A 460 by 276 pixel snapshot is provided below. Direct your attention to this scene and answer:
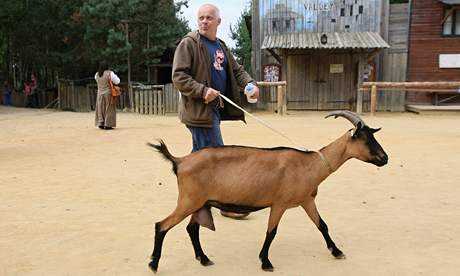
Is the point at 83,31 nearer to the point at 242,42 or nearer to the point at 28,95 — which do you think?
the point at 28,95

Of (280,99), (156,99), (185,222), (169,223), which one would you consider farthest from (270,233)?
(156,99)

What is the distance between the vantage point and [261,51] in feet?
63.0

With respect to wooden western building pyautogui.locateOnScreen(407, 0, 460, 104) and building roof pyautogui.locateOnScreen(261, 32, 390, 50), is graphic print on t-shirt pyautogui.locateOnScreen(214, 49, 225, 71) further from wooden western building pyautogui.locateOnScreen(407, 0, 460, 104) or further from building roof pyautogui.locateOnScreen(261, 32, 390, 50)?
wooden western building pyautogui.locateOnScreen(407, 0, 460, 104)

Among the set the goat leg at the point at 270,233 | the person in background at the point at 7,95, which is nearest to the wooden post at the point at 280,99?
the goat leg at the point at 270,233

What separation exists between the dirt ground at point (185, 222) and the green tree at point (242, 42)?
26678mm

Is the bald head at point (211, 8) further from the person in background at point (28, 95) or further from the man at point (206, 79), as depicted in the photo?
the person in background at point (28, 95)

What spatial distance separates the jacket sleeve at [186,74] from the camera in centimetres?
373

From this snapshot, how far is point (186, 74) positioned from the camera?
3814 millimetres

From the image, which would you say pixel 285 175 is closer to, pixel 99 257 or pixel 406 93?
pixel 99 257

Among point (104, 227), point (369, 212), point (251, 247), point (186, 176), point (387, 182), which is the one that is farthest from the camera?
point (387, 182)

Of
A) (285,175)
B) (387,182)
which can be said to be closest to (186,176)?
(285,175)

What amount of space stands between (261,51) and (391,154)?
1171cm

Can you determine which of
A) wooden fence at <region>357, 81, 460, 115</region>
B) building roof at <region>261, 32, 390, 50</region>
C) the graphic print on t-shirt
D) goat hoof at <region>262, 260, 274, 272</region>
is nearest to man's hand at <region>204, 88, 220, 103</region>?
the graphic print on t-shirt

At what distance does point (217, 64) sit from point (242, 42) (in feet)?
119
